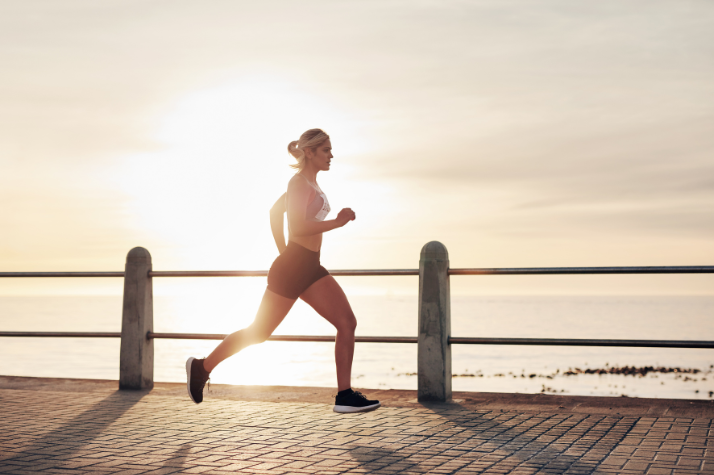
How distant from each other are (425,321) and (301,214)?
2.06m

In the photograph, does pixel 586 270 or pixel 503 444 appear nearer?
pixel 503 444

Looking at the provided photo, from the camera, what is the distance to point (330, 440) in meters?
5.15

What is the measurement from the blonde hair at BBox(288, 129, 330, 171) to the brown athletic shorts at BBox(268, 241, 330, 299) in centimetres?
62

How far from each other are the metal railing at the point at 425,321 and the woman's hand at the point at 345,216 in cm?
163

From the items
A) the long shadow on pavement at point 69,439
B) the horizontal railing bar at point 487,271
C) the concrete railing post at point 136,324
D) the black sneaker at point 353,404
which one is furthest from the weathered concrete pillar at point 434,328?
the concrete railing post at point 136,324

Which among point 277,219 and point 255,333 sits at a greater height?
point 277,219

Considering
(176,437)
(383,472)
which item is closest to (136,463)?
(176,437)

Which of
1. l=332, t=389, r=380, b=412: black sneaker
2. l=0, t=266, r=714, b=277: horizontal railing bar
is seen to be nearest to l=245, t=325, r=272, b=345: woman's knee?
l=332, t=389, r=380, b=412: black sneaker

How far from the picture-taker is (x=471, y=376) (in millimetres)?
46781

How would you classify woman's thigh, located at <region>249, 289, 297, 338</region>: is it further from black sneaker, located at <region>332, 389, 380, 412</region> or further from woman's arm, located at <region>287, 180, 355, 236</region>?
black sneaker, located at <region>332, 389, 380, 412</region>

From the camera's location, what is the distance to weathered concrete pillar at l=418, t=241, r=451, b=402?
7.02m

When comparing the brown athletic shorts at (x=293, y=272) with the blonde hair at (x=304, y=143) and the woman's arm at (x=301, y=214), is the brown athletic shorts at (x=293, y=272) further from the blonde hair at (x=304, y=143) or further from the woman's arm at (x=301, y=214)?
the blonde hair at (x=304, y=143)

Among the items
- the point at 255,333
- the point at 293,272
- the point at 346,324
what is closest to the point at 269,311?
the point at 255,333

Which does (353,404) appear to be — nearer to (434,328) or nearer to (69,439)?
(434,328)
